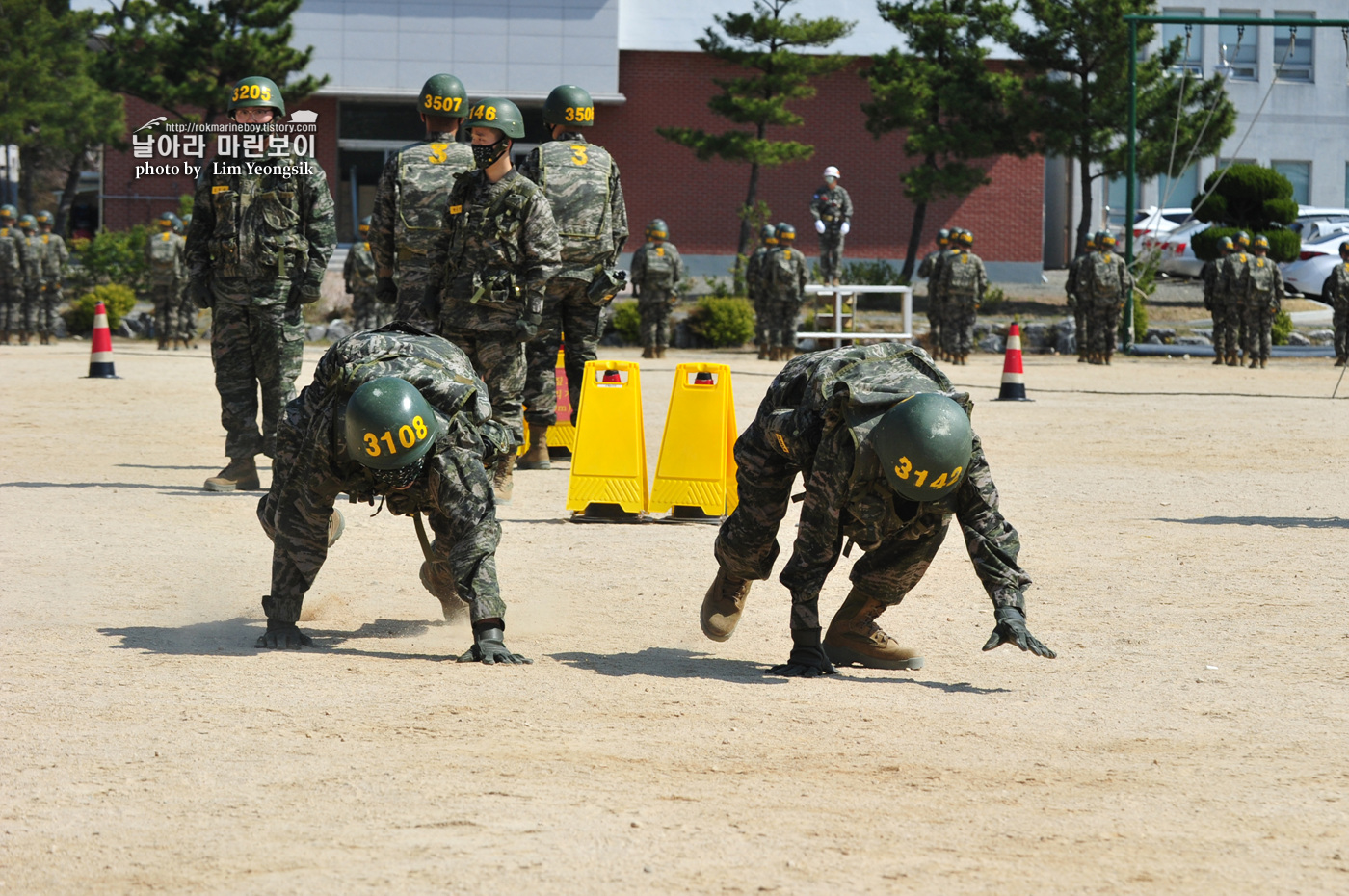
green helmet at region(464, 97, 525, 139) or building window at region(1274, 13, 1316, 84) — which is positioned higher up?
building window at region(1274, 13, 1316, 84)

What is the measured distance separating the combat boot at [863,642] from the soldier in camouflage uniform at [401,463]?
1270mm

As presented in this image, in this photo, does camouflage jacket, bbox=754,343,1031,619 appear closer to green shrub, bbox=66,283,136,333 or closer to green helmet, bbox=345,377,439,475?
green helmet, bbox=345,377,439,475

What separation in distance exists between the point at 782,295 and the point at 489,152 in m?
18.5

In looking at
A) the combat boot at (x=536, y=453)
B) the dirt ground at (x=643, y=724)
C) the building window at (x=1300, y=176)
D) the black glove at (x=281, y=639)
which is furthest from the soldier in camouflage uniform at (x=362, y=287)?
the building window at (x=1300, y=176)

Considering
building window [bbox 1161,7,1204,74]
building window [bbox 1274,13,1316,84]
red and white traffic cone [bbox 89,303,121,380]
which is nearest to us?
red and white traffic cone [bbox 89,303,121,380]

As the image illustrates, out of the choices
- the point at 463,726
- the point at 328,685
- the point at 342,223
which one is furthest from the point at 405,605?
the point at 342,223

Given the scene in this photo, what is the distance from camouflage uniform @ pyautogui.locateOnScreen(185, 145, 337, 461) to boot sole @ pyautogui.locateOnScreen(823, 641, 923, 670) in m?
5.17

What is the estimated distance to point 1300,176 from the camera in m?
44.9

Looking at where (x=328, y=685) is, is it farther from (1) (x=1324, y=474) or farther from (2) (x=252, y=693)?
(1) (x=1324, y=474)

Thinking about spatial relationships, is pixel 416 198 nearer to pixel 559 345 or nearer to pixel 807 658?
pixel 559 345

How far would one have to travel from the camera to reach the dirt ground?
4043 millimetres

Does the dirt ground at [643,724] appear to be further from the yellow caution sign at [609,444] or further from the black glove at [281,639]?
the yellow caution sign at [609,444]

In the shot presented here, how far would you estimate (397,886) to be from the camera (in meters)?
3.81

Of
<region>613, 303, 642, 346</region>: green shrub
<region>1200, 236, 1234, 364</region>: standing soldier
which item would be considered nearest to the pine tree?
<region>613, 303, 642, 346</region>: green shrub
